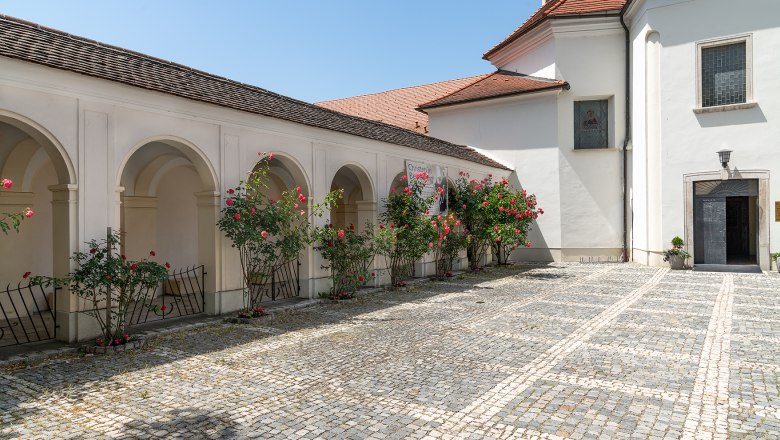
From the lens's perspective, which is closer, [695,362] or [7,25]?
[695,362]

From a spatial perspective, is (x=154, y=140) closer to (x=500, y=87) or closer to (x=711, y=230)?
(x=500, y=87)

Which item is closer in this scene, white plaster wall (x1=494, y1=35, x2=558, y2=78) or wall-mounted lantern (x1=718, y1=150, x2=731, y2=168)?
wall-mounted lantern (x1=718, y1=150, x2=731, y2=168)

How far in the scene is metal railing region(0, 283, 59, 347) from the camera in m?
7.26

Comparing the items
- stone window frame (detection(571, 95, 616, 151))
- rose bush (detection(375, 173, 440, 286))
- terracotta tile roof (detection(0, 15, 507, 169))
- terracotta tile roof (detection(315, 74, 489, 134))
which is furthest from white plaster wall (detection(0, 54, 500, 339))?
terracotta tile roof (detection(315, 74, 489, 134))

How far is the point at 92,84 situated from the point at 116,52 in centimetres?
187

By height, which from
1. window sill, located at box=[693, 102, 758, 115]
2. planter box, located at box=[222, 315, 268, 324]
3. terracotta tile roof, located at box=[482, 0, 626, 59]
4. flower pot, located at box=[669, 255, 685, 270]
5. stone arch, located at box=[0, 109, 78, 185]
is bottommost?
planter box, located at box=[222, 315, 268, 324]

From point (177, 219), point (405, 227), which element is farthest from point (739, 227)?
point (177, 219)

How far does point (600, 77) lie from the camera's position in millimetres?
19266

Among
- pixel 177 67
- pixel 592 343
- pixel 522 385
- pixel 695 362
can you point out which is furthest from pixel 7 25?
pixel 695 362

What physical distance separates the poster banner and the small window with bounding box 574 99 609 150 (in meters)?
7.17

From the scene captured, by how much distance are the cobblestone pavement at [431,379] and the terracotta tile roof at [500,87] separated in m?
11.9

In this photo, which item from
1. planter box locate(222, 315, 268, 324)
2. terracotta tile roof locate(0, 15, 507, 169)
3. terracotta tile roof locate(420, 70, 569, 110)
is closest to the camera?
terracotta tile roof locate(0, 15, 507, 169)

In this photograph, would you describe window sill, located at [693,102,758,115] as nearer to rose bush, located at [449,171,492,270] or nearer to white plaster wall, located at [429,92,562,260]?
white plaster wall, located at [429,92,562,260]

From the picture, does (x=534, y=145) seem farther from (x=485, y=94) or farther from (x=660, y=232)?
(x=660, y=232)
